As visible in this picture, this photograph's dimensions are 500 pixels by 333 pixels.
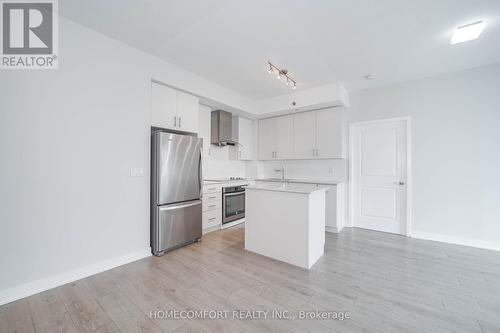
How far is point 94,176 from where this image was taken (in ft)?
7.88

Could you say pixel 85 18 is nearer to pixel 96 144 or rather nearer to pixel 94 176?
pixel 96 144

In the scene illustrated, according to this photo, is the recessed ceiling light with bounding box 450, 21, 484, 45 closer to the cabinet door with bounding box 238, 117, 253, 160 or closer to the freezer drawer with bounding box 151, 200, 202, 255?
the cabinet door with bounding box 238, 117, 253, 160

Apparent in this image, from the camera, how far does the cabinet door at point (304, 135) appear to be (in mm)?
4543

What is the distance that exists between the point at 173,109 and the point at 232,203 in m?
2.18

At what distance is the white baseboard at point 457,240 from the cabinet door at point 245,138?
371 centimetres

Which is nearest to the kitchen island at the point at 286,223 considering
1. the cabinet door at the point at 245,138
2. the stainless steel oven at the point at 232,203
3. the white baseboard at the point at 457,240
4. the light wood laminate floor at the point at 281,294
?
the light wood laminate floor at the point at 281,294

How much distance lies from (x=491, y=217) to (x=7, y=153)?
6.17 meters

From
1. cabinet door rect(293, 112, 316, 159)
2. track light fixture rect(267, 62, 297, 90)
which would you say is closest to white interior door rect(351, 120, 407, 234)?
cabinet door rect(293, 112, 316, 159)

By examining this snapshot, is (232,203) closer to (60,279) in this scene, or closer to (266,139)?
(266,139)

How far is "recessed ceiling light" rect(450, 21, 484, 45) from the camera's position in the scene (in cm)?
229

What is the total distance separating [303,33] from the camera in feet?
8.08

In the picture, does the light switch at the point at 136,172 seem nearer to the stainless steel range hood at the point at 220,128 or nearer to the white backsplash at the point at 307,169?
the stainless steel range hood at the point at 220,128

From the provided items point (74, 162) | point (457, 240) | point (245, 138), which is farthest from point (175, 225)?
point (457, 240)

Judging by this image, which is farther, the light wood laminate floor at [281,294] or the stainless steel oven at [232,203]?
the stainless steel oven at [232,203]
